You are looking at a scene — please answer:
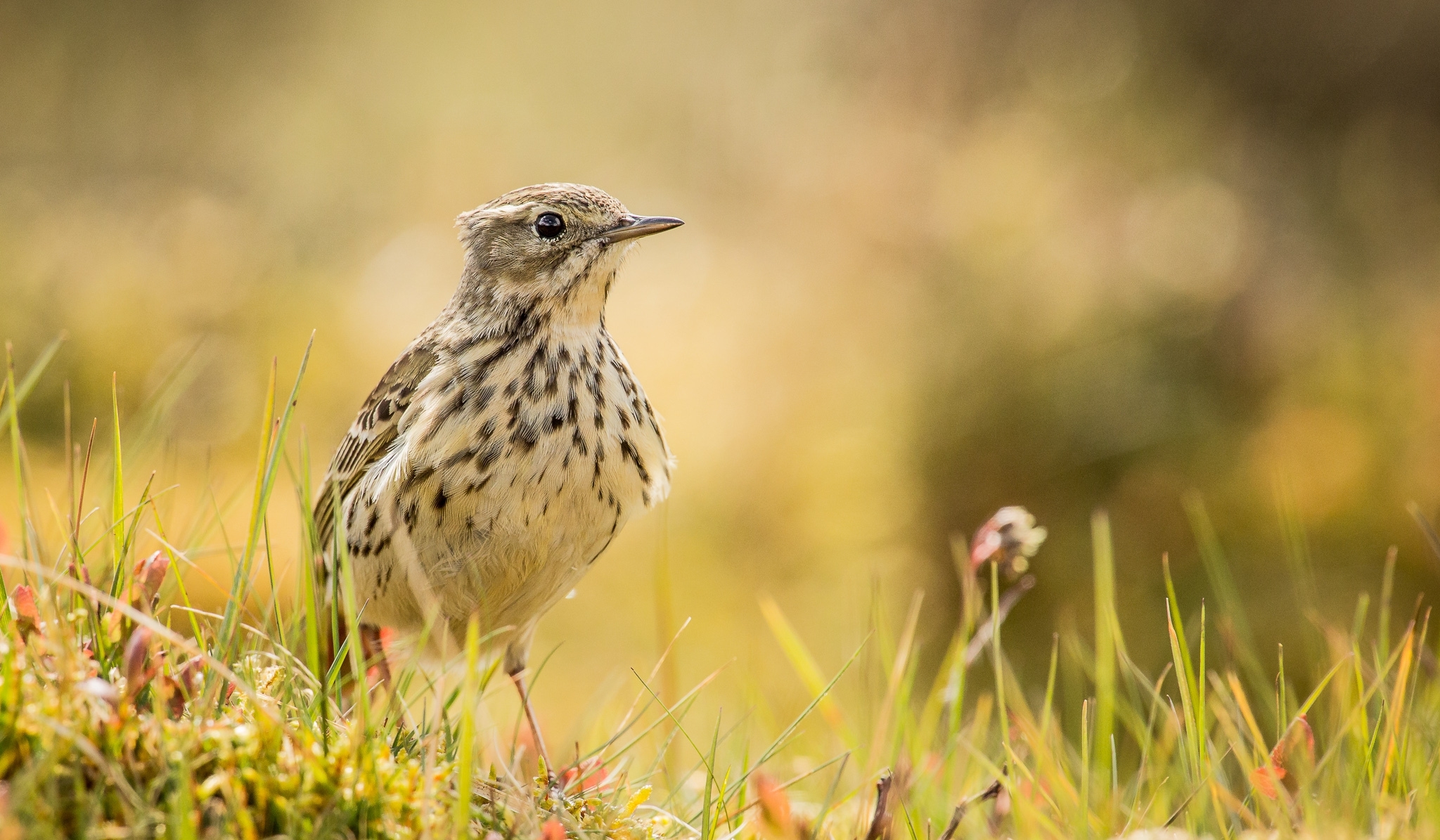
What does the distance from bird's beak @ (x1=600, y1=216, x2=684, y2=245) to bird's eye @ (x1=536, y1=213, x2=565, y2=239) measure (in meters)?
0.14

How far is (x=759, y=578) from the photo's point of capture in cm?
688

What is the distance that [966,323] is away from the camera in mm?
6723

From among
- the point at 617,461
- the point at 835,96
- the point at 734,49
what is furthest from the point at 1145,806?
the point at 734,49

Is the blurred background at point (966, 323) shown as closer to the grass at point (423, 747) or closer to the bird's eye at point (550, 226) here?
the grass at point (423, 747)

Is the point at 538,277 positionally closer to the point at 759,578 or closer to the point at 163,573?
the point at 163,573

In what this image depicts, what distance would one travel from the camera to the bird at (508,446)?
2.84 meters

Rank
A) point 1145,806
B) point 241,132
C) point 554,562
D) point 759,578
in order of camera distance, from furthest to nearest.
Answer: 1. point 241,132
2. point 759,578
3. point 554,562
4. point 1145,806

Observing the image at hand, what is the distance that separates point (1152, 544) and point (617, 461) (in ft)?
12.9

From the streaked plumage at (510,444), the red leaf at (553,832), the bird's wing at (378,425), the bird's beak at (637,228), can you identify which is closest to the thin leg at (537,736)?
the streaked plumage at (510,444)

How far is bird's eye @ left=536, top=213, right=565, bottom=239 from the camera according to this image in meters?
3.36

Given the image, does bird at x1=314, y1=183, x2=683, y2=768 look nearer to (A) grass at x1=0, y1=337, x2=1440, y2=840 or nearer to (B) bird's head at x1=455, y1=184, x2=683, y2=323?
(B) bird's head at x1=455, y1=184, x2=683, y2=323

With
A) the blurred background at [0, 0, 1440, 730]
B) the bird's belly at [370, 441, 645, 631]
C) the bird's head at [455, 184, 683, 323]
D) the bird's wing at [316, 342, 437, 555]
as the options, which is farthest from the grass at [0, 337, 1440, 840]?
the blurred background at [0, 0, 1440, 730]

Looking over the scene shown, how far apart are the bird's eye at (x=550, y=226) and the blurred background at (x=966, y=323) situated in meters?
1.57

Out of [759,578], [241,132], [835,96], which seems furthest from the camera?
[241,132]
